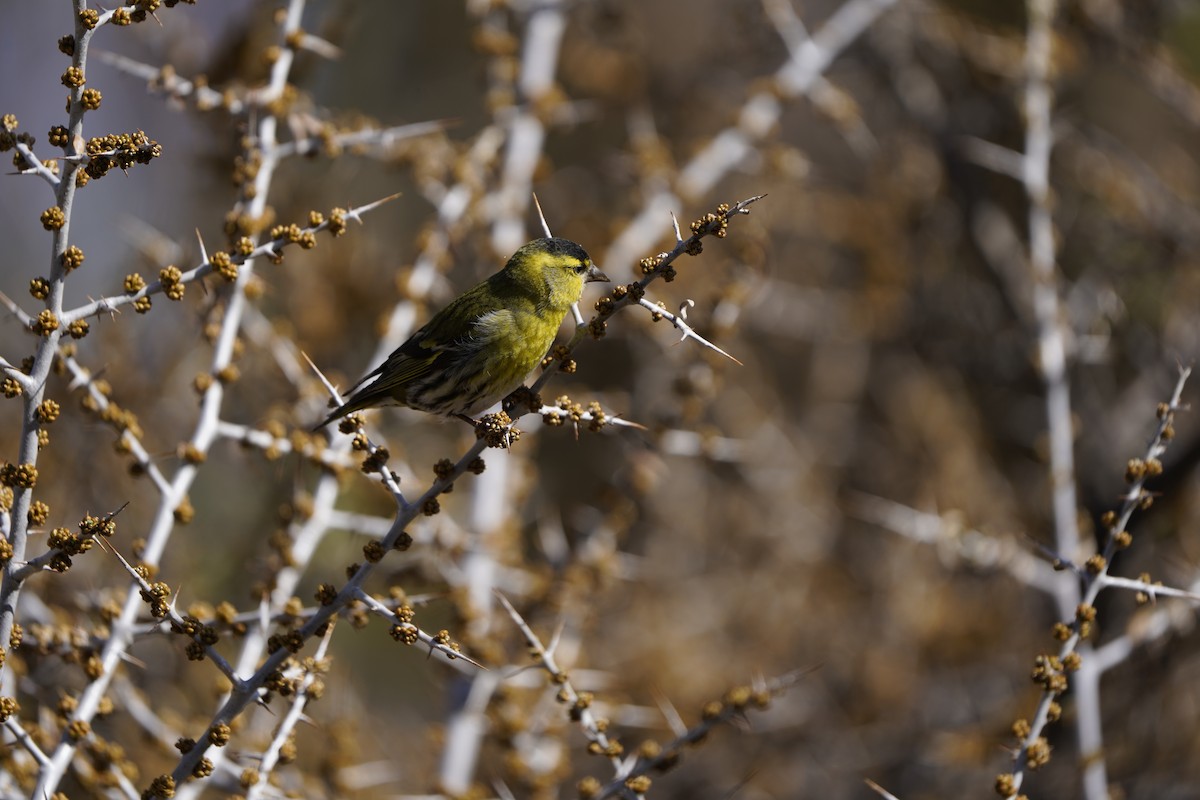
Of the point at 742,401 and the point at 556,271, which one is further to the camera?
the point at 742,401

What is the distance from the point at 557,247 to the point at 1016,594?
5.62 meters

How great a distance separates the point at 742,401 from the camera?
30.5 ft

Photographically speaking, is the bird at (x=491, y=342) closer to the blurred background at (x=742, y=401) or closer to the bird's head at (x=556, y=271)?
the bird's head at (x=556, y=271)

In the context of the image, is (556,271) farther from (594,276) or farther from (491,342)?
(491,342)

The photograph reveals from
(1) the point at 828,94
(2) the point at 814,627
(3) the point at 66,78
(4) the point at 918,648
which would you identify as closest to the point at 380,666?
(2) the point at 814,627

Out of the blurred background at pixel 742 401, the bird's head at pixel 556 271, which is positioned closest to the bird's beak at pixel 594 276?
the bird's head at pixel 556 271

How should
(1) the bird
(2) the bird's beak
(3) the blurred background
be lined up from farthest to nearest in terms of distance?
(3) the blurred background, (1) the bird, (2) the bird's beak

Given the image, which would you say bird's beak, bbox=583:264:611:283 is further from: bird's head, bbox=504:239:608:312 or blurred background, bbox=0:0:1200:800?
blurred background, bbox=0:0:1200:800

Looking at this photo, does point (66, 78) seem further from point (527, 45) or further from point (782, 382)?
point (782, 382)

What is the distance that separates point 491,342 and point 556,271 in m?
0.39

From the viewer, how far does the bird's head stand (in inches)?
182

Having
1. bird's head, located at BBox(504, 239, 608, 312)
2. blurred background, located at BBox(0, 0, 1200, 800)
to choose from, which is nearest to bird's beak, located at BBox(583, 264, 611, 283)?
bird's head, located at BBox(504, 239, 608, 312)

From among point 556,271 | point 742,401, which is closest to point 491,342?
point 556,271

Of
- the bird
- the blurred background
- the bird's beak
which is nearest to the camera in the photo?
the bird's beak
